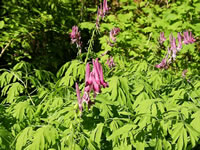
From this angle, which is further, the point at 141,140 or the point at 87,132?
the point at 87,132

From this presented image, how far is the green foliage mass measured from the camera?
1.92 m

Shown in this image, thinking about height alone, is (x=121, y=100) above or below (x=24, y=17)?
below

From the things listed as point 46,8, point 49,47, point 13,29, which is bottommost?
point 49,47

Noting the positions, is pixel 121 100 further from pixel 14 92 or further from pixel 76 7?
pixel 76 7

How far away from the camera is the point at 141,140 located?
188 centimetres

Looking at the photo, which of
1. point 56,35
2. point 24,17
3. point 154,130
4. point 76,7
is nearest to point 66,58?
point 56,35

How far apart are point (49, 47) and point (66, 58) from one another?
1047mm

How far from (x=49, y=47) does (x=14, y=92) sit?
3945mm

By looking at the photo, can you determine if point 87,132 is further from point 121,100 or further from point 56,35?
point 56,35

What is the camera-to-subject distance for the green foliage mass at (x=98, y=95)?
1.92 metres

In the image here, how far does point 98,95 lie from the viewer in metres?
2.28

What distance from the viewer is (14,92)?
2.84 meters

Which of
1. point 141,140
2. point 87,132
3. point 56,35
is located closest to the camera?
point 141,140

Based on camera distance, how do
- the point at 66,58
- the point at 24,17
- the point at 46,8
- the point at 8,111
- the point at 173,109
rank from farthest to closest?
→ the point at 66,58
the point at 46,8
the point at 24,17
the point at 8,111
the point at 173,109
